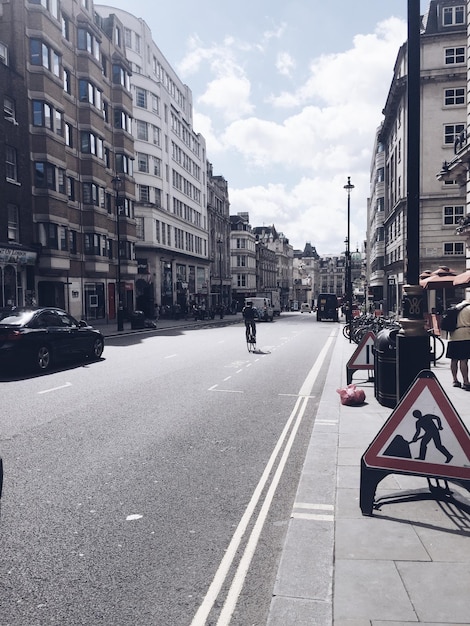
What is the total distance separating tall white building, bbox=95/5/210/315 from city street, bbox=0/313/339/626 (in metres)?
36.9

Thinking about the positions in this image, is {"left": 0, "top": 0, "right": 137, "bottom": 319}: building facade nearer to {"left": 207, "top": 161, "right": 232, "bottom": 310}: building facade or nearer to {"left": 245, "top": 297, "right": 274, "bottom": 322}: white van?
{"left": 245, "top": 297, "right": 274, "bottom": 322}: white van

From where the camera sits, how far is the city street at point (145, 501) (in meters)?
3.24

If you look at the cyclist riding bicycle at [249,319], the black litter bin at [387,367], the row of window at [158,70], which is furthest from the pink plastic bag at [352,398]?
the row of window at [158,70]

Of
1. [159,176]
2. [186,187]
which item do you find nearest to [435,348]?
[159,176]

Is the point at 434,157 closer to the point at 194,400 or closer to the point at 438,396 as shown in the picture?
the point at 194,400

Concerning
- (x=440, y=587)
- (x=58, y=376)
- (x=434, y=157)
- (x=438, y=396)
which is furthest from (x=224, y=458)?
(x=434, y=157)

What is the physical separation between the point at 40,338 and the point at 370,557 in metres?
11.2

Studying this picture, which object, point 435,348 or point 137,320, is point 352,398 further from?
point 137,320

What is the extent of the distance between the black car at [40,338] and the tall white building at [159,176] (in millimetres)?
30503

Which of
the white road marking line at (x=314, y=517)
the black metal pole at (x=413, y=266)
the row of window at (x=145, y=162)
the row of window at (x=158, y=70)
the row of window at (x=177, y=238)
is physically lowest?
the white road marking line at (x=314, y=517)

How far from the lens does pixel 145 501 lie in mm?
4801

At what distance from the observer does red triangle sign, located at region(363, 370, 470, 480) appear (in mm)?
4168

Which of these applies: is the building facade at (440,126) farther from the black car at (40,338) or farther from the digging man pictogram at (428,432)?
the digging man pictogram at (428,432)

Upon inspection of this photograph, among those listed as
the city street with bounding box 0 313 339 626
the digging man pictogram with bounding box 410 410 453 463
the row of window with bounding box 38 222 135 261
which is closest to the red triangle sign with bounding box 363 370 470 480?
the digging man pictogram with bounding box 410 410 453 463
